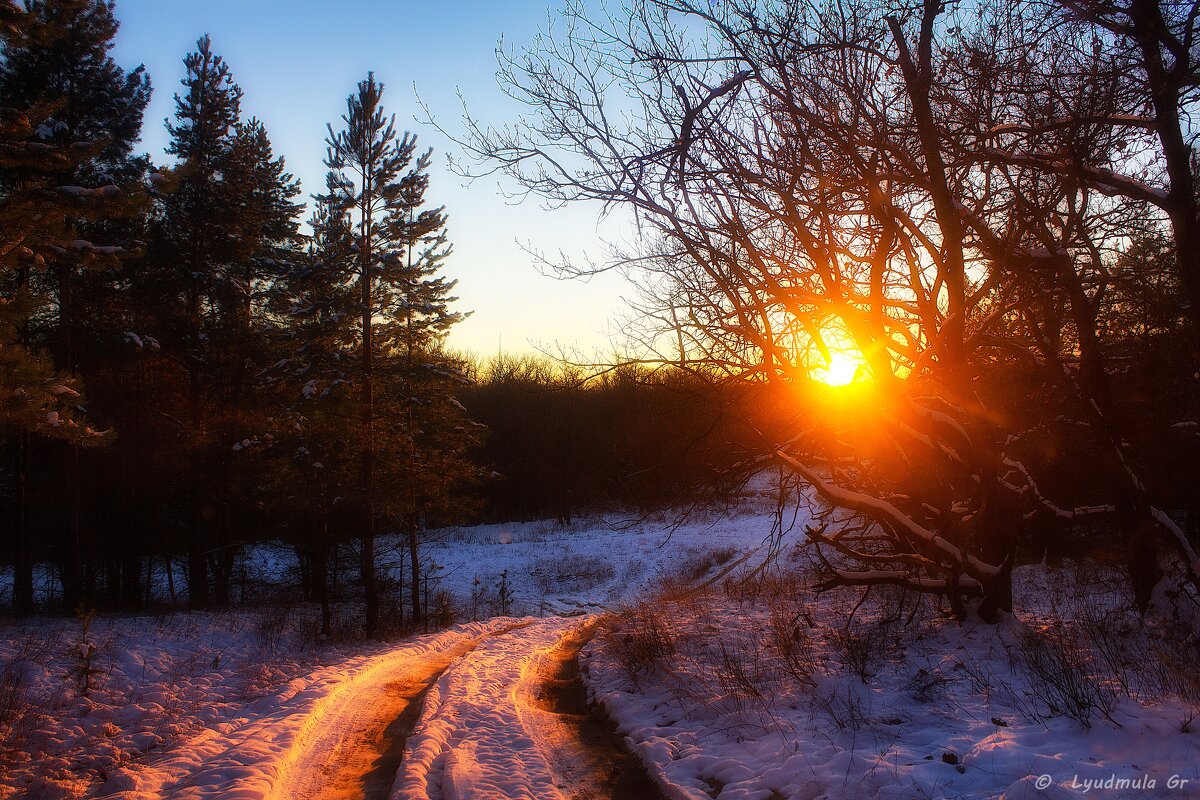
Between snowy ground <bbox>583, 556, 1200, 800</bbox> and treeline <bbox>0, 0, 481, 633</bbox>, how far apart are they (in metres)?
11.2

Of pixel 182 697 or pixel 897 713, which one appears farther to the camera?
pixel 182 697

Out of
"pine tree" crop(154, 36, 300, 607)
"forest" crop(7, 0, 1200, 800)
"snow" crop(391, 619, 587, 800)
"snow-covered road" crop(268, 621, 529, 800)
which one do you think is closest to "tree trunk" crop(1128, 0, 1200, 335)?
"forest" crop(7, 0, 1200, 800)

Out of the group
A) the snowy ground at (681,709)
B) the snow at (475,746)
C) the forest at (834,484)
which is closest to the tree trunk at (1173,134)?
the forest at (834,484)

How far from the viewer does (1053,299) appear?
901cm

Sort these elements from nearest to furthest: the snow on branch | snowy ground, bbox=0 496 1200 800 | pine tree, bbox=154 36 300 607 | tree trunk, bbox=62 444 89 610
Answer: snowy ground, bbox=0 496 1200 800
the snow on branch
tree trunk, bbox=62 444 89 610
pine tree, bbox=154 36 300 607

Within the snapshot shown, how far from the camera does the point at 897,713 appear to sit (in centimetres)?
569

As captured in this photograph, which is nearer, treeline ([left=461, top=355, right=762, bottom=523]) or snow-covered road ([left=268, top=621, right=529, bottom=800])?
snow-covered road ([left=268, top=621, right=529, bottom=800])

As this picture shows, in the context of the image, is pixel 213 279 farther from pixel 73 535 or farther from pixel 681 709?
pixel 681 709

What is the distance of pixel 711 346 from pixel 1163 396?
262 inches

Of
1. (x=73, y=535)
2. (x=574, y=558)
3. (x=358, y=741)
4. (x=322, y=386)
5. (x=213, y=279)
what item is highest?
(x=213, y=279)

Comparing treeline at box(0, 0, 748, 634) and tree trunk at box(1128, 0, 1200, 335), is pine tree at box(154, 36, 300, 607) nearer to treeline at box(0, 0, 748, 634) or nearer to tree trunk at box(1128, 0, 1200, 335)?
treeline at box(0, 0, 748, 634)

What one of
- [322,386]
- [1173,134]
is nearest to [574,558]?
[322,386]

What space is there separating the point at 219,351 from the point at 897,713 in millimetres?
19666

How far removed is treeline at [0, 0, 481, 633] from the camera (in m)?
16.7
